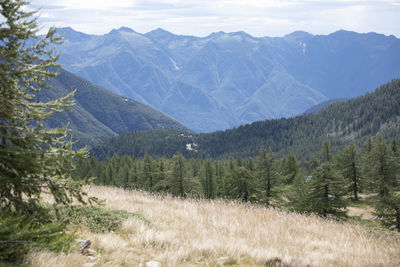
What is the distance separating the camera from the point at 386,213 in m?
20.8

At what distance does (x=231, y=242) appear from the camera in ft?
22.6

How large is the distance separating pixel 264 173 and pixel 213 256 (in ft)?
112

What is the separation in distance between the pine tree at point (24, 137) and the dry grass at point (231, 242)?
3.69 ft

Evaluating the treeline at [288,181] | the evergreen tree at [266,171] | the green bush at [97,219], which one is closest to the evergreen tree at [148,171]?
the treeline at [288,181]

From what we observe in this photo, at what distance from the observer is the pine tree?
4.83 meters

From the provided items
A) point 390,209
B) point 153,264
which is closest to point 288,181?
point 390,209

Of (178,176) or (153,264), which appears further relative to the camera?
(178,176)

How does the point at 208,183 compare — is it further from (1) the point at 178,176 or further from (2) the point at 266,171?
(1) the point at 178,176

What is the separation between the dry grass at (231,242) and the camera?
5871 millimetres

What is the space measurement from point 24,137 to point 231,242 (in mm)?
4618

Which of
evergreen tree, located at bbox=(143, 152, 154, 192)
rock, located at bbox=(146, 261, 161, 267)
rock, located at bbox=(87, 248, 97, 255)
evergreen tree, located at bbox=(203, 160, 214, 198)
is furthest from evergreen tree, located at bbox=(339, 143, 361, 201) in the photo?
rock, located at bbox=(87, 248, 97, 255)

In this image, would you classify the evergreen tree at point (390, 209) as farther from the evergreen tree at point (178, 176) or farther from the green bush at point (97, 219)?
the green bush at point (97, 219)

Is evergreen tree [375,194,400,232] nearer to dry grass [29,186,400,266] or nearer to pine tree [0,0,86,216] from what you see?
dry grass [29,186,400,266]

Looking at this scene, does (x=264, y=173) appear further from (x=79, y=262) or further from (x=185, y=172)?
(x=79, y=262)
